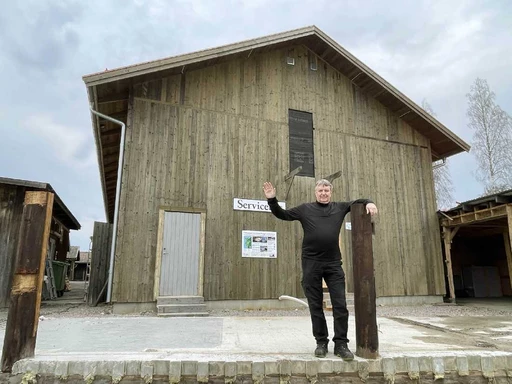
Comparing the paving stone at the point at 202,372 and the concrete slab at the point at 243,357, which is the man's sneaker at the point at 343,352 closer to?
the concrete slab at the point at 243,357

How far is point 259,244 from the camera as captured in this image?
948 centimetres

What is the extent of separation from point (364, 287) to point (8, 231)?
9.22 metres

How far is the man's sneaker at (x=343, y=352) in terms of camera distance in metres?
3.16

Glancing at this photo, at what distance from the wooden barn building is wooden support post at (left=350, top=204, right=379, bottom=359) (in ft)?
18.7

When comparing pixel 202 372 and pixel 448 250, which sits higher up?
pixel 448 250

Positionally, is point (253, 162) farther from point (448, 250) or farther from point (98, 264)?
point (448, 250)

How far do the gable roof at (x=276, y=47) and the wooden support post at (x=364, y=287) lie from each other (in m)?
6.90

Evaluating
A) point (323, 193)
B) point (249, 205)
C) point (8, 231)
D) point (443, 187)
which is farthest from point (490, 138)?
point (8, 231)

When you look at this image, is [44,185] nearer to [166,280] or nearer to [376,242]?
[166,280]

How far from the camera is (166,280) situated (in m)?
8.44

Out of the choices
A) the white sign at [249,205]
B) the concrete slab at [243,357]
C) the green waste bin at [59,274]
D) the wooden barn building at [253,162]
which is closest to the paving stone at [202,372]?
the concrete slab at [243,357]

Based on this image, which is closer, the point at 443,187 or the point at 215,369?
the point at 215,369

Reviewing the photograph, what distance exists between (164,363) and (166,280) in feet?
18.2

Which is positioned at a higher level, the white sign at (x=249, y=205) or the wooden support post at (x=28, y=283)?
the white sign at (x=249, y=205)
